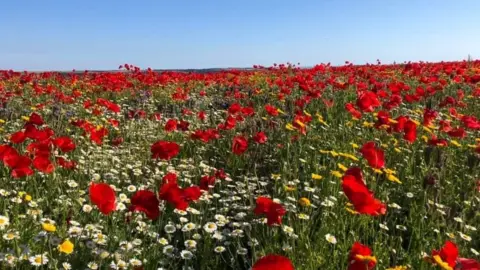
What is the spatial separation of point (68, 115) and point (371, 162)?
15.7ft

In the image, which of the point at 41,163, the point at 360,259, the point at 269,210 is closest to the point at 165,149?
the point at 41,163

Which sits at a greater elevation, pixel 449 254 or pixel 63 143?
pixel 63 143

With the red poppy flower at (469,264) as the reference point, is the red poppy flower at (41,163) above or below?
above

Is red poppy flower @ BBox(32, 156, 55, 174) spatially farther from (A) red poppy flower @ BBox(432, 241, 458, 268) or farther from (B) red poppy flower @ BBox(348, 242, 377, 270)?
(A) red poppy flower @ BBox(432, 241, 458, 268)

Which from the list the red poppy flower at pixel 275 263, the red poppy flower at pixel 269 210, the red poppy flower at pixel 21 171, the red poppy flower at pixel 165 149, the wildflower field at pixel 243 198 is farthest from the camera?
the red poppy flower at pixel 165 149

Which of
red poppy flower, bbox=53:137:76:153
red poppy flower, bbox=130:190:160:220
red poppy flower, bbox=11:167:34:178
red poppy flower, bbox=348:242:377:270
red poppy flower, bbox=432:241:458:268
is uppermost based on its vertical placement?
red poppy flower, bbox=53:137:76:153

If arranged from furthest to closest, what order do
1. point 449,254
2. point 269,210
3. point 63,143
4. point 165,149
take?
point 63,143, point 165,149, point 269,210, point 449,254

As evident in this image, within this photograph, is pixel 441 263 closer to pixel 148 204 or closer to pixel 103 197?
pixel 148 204

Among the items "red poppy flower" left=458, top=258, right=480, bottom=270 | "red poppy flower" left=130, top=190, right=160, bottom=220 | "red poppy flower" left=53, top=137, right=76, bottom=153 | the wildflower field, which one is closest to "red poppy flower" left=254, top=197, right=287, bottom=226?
the wildflower field

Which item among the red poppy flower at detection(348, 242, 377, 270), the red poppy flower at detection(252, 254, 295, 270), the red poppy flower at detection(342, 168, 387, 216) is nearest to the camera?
the red poppy flower at detection(252, 254, 295, 270)

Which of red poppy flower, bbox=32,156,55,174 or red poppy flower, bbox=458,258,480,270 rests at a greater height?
red poppy flower, bbox=32,156,55,174

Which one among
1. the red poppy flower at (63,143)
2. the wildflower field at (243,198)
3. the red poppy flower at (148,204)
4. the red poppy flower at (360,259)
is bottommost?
the wildflower field at (243,198)

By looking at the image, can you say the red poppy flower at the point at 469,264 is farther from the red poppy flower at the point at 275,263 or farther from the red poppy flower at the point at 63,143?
the red poppy flower at the point at 63,143

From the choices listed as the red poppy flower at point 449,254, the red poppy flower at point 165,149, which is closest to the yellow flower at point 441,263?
the red poppy flower at point 449,254
